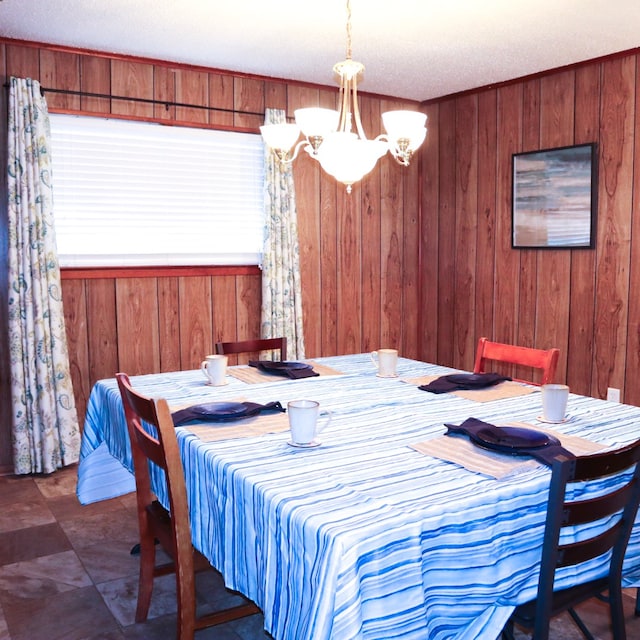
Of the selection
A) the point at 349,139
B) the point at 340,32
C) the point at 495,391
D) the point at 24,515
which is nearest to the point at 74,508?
the point at 24,515

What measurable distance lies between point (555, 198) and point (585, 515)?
3.05m

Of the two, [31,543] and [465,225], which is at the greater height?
[465,225]

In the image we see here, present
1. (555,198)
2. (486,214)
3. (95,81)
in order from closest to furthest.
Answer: (95,81) → (555,198) → (486,214)

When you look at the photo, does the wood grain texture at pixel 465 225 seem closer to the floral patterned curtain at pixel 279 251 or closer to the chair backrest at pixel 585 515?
the floral patterned curtain at pixel 279 251

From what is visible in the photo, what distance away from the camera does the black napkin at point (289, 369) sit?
8.64ft

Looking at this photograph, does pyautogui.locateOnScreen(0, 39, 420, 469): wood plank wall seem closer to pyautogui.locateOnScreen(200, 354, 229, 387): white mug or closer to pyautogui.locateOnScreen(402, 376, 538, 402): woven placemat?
pyautogui.locateOnScreen(200, 354, 229, 387): white mug

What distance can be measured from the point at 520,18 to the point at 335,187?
1.74 m

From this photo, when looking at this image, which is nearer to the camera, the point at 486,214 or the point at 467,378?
the point at 467,378

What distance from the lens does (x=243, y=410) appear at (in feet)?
6.56

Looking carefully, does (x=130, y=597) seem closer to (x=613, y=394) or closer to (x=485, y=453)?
(x=485, y=453)

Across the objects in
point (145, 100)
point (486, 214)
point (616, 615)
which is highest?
point (145, 100)

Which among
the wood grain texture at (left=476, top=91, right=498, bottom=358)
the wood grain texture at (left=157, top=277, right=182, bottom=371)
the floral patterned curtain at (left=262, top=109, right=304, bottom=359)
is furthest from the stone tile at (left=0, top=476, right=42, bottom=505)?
the wood grain texture at (left=476, top=91, right=498, bottom=358)

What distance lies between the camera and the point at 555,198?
4.11 m

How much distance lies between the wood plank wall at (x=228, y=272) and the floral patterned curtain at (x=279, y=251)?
0.13 meters
